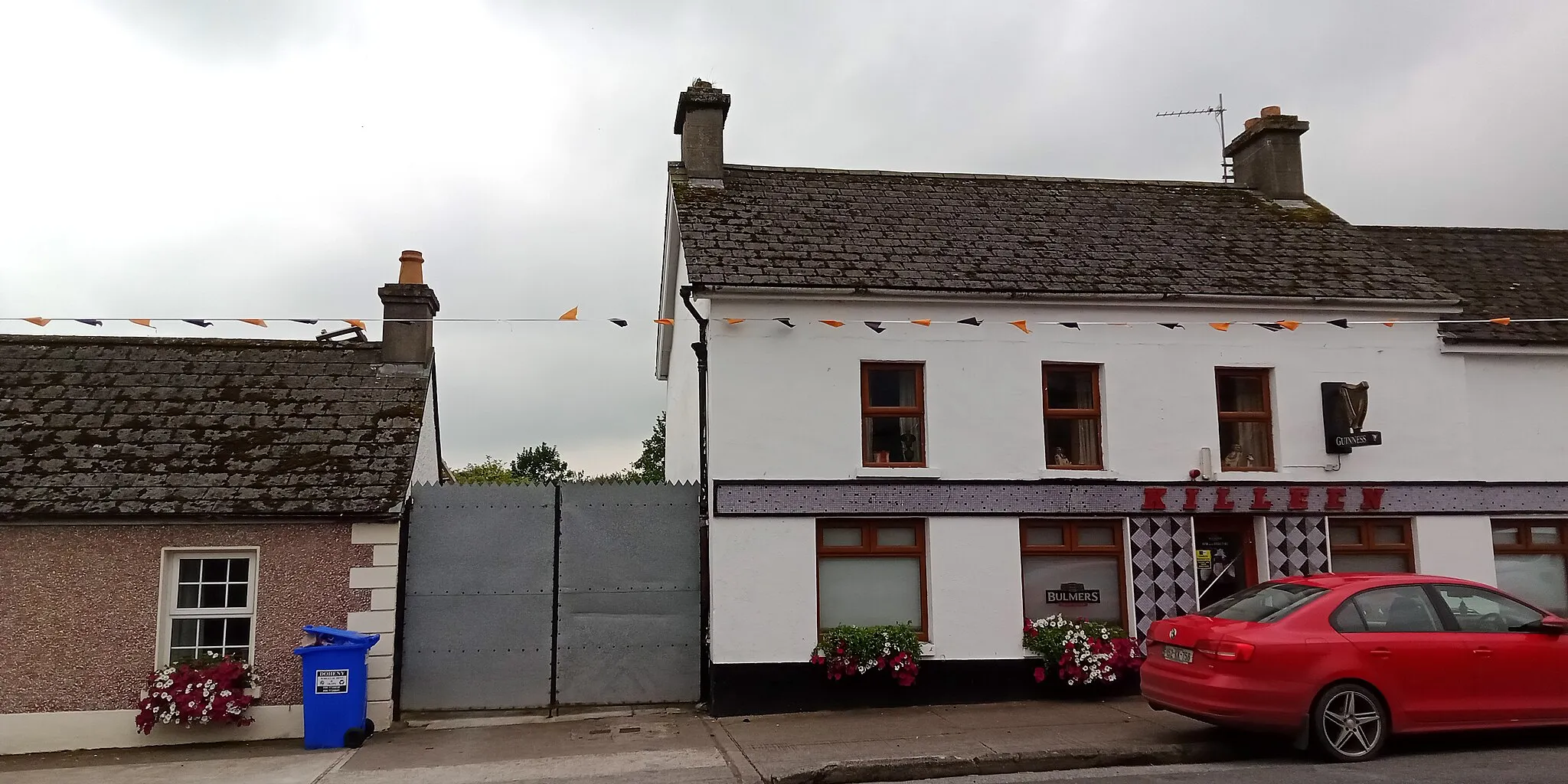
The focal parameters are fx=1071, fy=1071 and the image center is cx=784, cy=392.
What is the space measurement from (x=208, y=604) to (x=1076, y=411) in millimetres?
9741

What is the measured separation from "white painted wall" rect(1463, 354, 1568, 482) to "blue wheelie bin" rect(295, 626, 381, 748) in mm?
13271

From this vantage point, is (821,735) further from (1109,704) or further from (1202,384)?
(1202,384)

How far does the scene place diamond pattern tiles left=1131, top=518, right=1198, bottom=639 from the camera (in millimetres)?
12328

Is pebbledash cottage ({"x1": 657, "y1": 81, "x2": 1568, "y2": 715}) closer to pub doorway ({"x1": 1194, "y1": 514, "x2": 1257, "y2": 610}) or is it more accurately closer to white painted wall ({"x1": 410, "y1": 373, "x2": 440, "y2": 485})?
pub doorway ({"x1": 1194, "y1": 514, "x2": 1257, "y2": 610})

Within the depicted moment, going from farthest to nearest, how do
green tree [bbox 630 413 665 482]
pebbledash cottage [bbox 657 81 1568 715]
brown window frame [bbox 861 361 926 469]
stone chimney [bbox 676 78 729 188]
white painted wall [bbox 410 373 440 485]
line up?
green tree [bbox 630 413 665 482] < stone chimney [bbox 676 78 729 188] < white painted wall [bbox 410 373 440 485] < brown window frame [bbox 861 361 926 469] < pebbledash cottage [bbox 657 81 1568 715]

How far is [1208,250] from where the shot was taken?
14.0 m

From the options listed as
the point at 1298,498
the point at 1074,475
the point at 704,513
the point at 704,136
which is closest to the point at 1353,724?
the point at 1074,475

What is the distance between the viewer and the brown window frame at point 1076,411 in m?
12.5

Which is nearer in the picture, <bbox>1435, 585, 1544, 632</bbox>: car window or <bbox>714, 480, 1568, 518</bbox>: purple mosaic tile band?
<bbox>1435, 585, 1544, 632</bbox>: car window

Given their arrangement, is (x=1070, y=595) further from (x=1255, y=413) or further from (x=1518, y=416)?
(x=1518, y=416)

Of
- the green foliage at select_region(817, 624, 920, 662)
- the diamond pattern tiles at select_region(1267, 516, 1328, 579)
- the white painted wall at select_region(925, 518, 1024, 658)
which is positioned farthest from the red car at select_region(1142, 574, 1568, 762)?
the diamond pattern tiles at select_region(1267, 516, 1328, 579)

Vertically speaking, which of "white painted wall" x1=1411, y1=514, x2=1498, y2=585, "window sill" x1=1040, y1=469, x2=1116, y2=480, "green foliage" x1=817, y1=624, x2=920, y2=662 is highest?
"window sill" x1=1040, y1=469, x2=1116, y2=480

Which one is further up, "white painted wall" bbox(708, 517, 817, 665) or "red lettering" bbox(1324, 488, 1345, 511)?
"red lettering" bbox(1324, 488, 1345, 511)

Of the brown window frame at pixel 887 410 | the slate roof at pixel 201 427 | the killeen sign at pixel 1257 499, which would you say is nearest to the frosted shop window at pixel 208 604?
the slate roof at pixel 201 427
